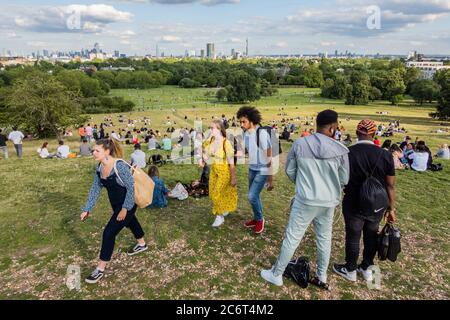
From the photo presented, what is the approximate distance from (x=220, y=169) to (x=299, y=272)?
2221 mm

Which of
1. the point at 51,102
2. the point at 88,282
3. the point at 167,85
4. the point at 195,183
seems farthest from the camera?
the point at 167,85

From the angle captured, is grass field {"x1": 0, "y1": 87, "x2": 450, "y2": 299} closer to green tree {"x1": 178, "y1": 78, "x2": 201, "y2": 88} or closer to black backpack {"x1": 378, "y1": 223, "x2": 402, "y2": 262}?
black backpack {"x1": 378, "y1": 223, "x2": 402, "y2": 262}

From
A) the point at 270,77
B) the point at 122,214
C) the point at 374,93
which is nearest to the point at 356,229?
the point at 122,214

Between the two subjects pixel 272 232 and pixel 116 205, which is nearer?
pixel 116 205

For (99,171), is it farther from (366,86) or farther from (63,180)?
(366,86)

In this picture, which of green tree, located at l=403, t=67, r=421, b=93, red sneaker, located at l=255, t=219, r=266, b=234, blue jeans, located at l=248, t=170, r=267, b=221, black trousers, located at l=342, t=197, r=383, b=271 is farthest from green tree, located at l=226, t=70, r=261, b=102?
black trousers, located at l=342, t=197, r=383, b=271

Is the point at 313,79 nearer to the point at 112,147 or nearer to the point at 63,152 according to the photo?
the point at 63,152

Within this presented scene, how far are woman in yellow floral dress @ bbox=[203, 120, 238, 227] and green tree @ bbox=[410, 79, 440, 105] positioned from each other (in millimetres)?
A: 74543

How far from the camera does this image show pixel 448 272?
5.23m

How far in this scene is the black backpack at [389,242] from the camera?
450 cm

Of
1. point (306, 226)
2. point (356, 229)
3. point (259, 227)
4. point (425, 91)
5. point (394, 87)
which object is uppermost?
point (394, 87)

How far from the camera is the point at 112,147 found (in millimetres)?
4348

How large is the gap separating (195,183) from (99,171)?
13.5ft
